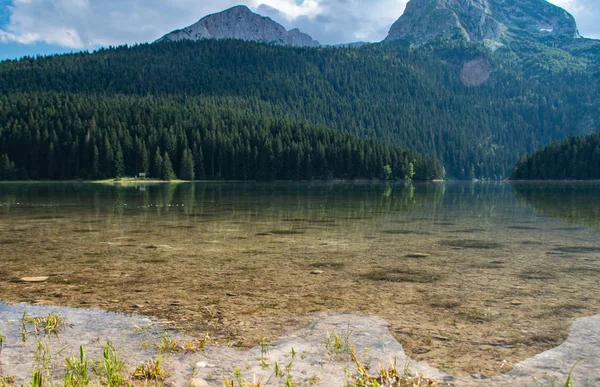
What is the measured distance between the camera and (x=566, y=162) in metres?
176

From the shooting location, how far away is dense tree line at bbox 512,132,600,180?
170 meters

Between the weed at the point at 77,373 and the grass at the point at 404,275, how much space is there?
6.96m

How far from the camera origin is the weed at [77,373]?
17.3 ft

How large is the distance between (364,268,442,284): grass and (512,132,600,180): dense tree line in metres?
184

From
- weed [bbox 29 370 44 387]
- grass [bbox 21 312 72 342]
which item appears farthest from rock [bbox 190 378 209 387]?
grass [bbox 21 312 72 342]

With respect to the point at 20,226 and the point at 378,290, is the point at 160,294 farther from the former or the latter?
the point at 20,226

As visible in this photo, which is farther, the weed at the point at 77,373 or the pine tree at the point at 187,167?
the pine tree at the point at 187,167

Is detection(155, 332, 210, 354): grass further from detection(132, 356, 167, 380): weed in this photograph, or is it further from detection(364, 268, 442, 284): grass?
detection(364, 268, 442, 284): grass

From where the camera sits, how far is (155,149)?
520 ft

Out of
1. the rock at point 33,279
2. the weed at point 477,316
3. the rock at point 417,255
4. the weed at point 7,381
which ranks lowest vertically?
the rock at point 33,279

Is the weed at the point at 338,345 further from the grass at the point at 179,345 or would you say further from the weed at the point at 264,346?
the grass at the point at 179,345

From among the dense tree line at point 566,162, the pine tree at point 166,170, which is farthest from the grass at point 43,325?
A: the dense tree line at point 566,162

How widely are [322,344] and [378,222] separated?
714 inches

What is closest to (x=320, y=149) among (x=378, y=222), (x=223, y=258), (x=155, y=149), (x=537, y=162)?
(x=155, y=149)
